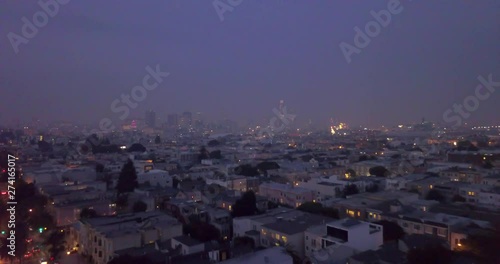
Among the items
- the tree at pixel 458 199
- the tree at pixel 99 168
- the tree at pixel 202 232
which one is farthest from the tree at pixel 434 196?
the tree at pixel 99 168

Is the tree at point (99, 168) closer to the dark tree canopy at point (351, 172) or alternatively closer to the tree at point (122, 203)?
the tree at point (122, 203)

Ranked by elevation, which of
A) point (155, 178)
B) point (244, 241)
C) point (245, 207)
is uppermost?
point (155, 178)

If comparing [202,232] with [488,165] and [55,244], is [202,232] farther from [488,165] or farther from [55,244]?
[488,165]

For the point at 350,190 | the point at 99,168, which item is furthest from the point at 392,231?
the point at 99,168

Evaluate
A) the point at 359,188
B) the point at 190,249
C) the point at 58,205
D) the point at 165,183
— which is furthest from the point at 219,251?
the point at 165,183

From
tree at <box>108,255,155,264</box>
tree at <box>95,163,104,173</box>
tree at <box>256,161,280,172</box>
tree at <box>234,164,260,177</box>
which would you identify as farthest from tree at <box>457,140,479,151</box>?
tree at <box>108,255,155,264</box>

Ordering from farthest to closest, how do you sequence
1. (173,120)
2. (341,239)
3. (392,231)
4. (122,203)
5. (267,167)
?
(173,120)
(267,167)
(122,203)
(392,231)
(341,239)

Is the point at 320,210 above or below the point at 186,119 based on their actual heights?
below
